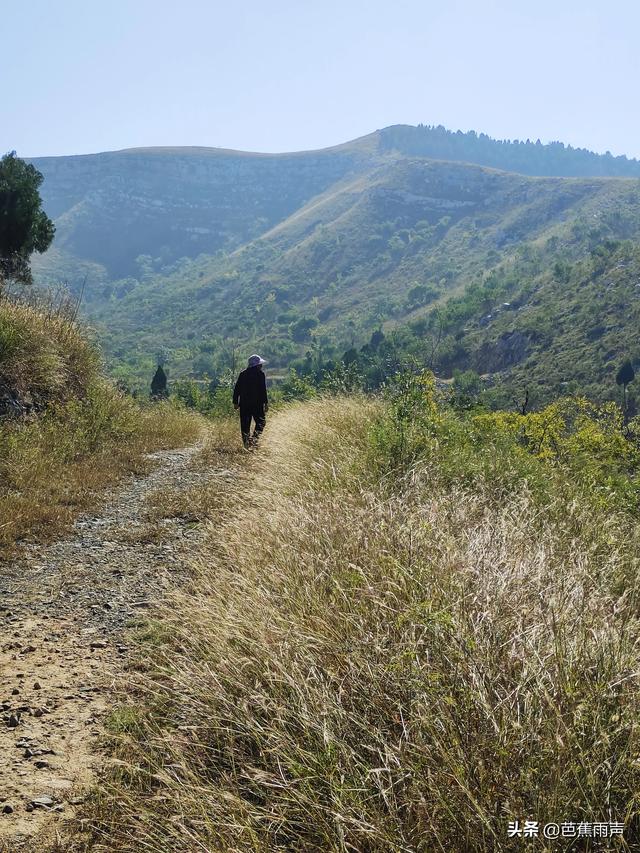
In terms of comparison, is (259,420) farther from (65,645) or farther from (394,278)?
(394,278)

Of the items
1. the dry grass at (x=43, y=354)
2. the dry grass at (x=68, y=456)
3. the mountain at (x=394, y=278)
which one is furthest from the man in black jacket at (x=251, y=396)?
the mountain at (x=394, y=278)

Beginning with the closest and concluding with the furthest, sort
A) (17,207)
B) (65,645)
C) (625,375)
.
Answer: (65,645)
(17,207)
(625,375)

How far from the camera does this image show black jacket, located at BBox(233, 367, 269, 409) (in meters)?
8.92

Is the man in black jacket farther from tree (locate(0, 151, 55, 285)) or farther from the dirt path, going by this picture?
tree (locate(0, 151, 55, 285))

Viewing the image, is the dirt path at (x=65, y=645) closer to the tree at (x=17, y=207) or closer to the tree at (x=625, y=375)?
the tree at (x=17, y=207)

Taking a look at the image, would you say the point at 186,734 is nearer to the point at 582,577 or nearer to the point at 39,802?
the point at 39,802

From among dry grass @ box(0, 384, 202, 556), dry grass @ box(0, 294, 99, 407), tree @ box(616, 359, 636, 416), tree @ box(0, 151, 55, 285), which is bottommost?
tree @ box(616, 359, 636, 416)

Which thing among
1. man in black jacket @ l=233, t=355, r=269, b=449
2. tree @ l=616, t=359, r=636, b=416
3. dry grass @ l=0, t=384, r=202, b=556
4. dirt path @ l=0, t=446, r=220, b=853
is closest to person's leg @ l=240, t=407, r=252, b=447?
man in black jacket @ l=233, t=355, r=269, b=449

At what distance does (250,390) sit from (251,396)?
101 mm

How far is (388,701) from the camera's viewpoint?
1.92 metres

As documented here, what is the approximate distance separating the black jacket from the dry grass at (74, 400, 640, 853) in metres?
5.86

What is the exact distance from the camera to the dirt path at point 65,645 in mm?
2066

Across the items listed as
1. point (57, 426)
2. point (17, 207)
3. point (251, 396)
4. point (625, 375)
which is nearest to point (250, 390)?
point (251, 396)

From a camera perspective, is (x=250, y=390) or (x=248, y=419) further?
(x=248, y=419)
